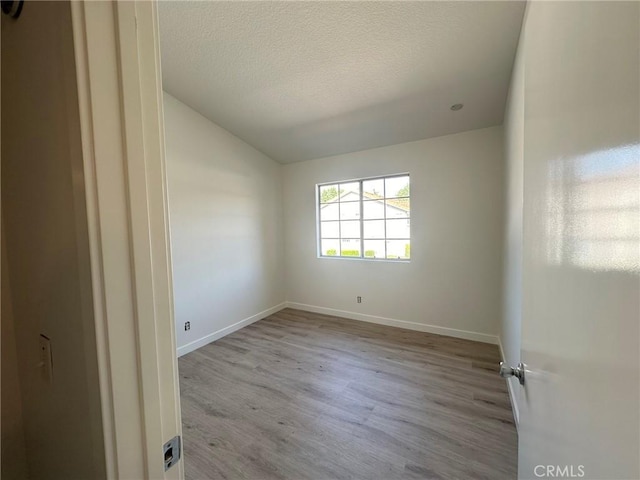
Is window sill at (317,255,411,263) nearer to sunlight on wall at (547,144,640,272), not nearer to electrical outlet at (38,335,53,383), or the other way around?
sunlight on wall at (547,144,640,272)

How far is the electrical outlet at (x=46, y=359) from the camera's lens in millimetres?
602

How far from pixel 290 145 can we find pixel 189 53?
1.71m

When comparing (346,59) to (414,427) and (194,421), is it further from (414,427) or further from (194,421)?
(194,421)

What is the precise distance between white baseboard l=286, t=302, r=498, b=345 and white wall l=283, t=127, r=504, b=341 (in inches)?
0.5

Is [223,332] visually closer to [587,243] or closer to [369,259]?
[369,259]

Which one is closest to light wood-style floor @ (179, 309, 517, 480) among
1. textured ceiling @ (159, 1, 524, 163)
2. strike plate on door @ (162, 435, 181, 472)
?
strike plate on door @ (162, 435, 181, 472)

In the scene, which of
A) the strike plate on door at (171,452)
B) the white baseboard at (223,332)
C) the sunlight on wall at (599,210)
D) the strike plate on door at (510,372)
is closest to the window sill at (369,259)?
the white baseboard at (223,332)

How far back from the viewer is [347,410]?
78.9 inches

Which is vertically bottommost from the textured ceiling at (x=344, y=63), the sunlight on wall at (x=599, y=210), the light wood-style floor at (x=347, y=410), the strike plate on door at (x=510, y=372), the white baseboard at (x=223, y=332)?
the light wood-style floor at (x=347, y=410)

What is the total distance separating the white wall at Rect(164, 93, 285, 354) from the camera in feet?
9.71

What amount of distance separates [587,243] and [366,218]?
3491 mm

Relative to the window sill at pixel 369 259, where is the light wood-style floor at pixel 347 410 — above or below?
below

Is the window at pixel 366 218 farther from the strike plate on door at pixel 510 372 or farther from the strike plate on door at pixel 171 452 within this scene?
the strike plate on door at pixel 171 452

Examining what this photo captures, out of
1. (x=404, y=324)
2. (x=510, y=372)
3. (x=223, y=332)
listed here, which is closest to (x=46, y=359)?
(x=510, y=372)
